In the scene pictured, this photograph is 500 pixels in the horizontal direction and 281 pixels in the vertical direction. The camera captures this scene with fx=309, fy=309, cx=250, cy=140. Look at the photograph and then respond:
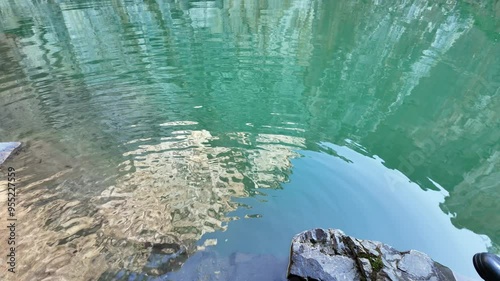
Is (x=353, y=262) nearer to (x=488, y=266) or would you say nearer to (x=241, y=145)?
(x=488, y=266)

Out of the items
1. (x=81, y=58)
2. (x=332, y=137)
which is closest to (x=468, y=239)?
(x=332, y=137)

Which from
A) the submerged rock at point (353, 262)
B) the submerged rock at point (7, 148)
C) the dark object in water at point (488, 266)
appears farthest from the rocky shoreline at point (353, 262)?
the submerged rock at point (7, 148)

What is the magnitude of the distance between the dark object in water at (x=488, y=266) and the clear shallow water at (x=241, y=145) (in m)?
1.67

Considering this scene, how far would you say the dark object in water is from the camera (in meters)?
3.30

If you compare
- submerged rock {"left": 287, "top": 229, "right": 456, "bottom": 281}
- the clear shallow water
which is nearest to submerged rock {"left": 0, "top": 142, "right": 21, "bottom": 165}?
the clear shallow water

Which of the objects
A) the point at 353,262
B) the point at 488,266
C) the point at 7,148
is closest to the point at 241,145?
the point at 353,262

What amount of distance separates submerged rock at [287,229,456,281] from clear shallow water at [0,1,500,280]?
51cm

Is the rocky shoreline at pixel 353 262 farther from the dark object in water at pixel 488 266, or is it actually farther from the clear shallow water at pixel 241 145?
the dark object in water at pixel 488 266

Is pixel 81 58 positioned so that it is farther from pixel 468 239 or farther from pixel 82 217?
pixel 468 239

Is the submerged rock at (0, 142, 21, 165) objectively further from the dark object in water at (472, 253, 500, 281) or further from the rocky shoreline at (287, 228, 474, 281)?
the dark object in water at (472, 253, 500, 281)

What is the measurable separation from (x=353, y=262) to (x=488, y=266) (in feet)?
4.79

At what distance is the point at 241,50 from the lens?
14.0 m

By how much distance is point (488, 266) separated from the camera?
3330mm

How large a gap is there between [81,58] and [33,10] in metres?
18.0
